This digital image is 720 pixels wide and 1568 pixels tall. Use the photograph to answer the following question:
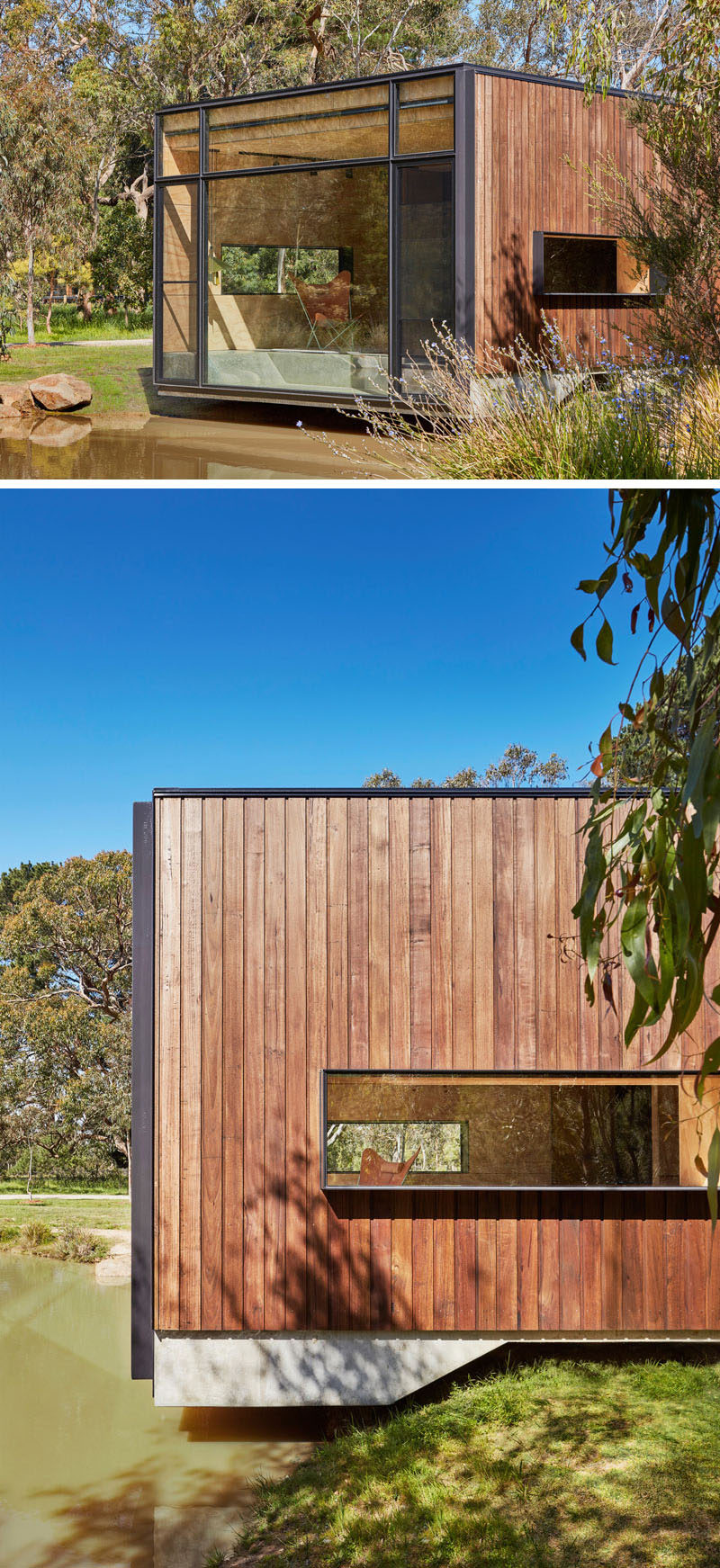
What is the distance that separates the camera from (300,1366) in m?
5.12

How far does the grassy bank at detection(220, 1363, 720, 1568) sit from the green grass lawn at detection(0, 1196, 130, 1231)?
25.7 feet

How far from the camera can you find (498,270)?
Result: 25.0ft

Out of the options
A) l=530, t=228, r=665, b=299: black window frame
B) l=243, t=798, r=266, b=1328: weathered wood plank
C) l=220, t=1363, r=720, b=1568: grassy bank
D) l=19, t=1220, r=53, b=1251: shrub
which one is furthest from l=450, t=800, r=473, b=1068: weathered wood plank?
l=19, t=1220, r=53, b=1251: shrub

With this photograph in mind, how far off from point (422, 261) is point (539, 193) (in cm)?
118

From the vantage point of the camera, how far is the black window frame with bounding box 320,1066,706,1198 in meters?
5.16

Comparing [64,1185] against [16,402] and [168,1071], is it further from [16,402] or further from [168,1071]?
[16,402]

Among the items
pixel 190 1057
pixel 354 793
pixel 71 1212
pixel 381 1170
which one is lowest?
pixel 71 1212

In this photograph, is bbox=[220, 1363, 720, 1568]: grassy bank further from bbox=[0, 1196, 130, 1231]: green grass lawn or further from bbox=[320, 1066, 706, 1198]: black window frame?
bbox=[0, 1196, 130, 1231]: green grass lawn

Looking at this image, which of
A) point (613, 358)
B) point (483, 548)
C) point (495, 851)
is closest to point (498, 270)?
point (613, 358)

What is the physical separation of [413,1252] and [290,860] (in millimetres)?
2118

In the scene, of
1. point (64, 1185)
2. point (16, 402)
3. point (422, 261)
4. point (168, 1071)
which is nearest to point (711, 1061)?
point (168, 1071)

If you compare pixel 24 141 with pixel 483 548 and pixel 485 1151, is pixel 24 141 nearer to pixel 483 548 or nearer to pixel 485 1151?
pixel 483 548

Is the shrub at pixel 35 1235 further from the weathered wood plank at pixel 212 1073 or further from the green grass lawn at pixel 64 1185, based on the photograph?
the weathered wood plank at pixel 212 1073

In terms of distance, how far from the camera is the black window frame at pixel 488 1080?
5156 millimetres
